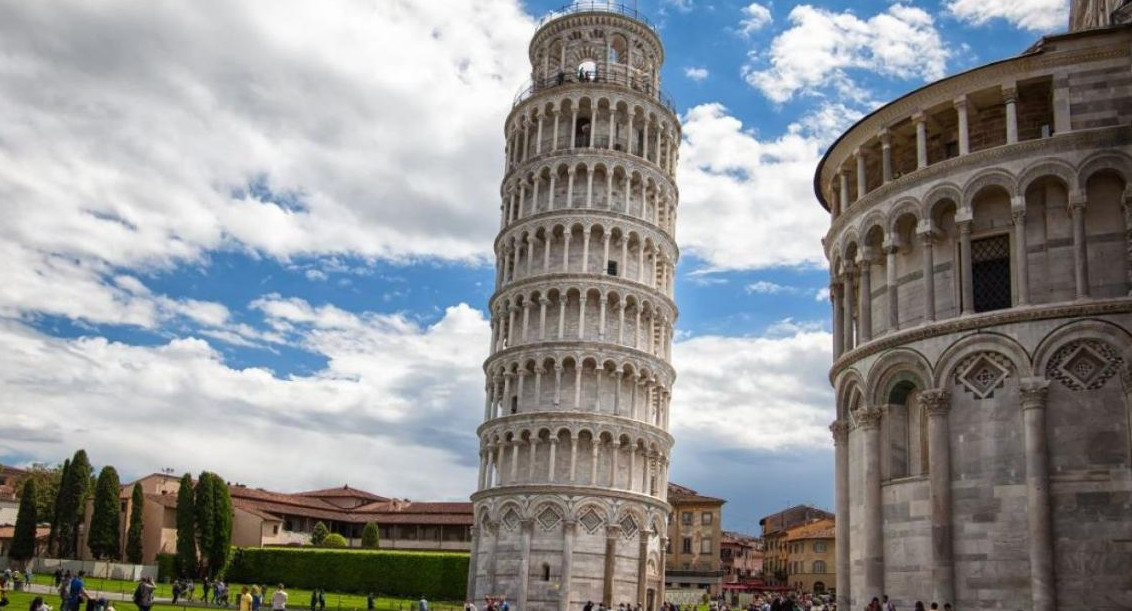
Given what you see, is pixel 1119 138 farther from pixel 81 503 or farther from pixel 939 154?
pixel 81 503

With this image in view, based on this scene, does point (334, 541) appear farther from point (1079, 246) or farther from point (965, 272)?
point (1079, 246)

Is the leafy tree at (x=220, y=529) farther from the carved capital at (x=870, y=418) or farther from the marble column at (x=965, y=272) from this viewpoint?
the marble column at (x=965, y=272)

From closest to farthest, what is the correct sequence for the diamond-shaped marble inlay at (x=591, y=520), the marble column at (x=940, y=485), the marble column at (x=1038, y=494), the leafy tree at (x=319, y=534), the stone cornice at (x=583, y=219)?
the marble column at (x=1038, y=494) < the marble column at (x=940, y=485) < the diamond-shaped marble inlay at (x=591, y=520) < the stone cornice at (x=583, y=219) < the leafy tree at (x=319, y=534)

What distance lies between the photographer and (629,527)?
5409cm

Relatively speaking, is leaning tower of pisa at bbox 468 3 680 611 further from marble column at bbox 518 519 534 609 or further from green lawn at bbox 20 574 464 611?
green lawn at bbox 20 574 464 611

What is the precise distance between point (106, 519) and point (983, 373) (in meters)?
66.3

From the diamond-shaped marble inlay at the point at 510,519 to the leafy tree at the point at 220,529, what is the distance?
26528mm

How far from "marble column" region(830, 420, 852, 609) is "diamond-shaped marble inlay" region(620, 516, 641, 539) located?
25.4 m

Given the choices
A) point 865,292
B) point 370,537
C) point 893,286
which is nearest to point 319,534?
point 370,537

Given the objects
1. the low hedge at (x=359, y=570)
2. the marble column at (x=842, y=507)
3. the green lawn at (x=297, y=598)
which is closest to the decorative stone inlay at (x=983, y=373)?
the marble column at (x=842, y=507)

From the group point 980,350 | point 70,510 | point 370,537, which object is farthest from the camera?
point 370,537

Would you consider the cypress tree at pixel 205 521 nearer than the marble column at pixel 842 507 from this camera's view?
No

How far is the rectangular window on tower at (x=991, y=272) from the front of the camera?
2558cm

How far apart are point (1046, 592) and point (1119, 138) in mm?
10003
